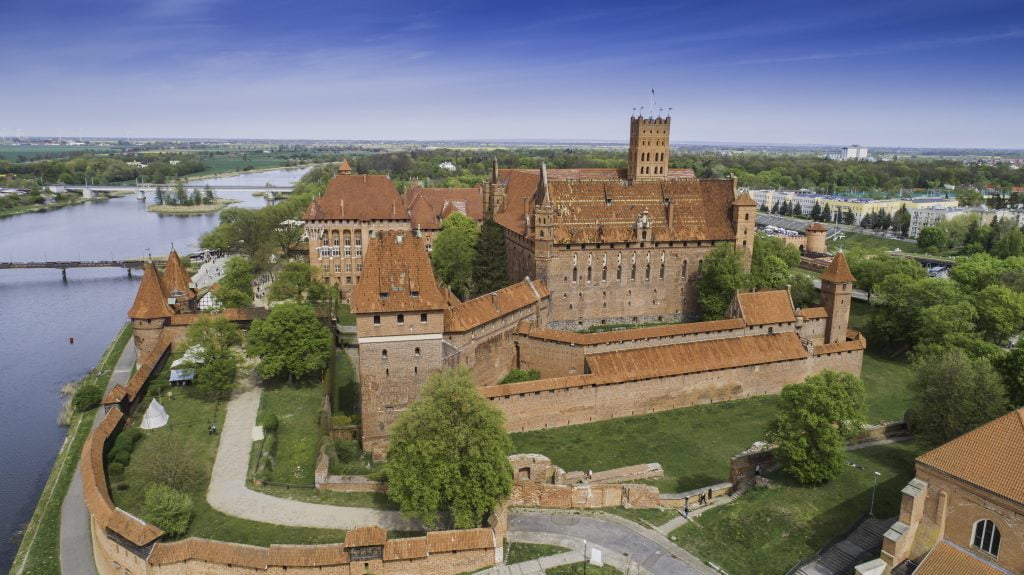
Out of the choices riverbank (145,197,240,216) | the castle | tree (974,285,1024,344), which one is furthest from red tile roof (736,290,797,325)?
riverbank (145,197,240,216)

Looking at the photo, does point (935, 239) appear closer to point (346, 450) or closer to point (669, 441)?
point (669, 441)

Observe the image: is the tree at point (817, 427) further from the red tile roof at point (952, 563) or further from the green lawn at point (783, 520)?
the red tile roof at point (952, 563)

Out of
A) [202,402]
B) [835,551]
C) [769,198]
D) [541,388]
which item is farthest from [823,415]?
[769,198]

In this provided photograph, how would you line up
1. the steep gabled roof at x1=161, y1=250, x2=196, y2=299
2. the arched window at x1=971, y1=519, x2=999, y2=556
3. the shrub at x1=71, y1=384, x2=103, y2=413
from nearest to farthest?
the arched window at x1=971, y1=519, x2=999, y2=556 < the shrub at x1=71, y1=384, x2=103, y2=413 < the steep gabled roof at x1=161, y1=250, x2=196, y2=299

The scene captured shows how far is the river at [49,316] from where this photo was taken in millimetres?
36469

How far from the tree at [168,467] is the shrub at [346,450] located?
5821mm

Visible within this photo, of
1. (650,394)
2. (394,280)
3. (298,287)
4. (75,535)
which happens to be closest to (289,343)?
(394,280)

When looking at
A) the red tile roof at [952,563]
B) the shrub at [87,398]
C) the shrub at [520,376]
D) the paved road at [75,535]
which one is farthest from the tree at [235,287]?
the red tile roof at [952,563]

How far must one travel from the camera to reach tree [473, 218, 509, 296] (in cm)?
4869

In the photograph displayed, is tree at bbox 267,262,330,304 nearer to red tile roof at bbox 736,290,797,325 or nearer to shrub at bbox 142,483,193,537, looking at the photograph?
shrub at bbox 142,483,193,537

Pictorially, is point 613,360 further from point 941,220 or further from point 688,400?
point 941,220

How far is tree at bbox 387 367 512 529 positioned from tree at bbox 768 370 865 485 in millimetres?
11830

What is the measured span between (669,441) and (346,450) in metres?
15.9

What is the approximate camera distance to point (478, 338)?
36531 mm
